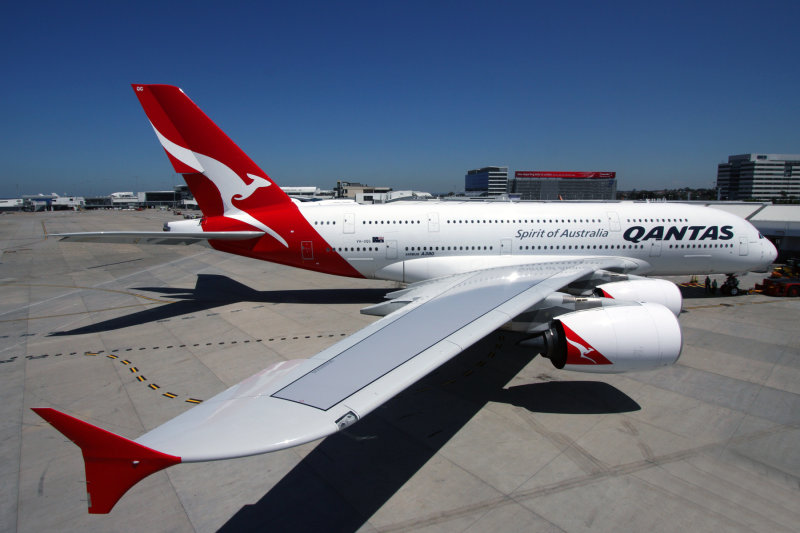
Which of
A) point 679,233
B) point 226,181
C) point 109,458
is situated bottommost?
point 109,458

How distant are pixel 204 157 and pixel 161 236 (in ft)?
11.5

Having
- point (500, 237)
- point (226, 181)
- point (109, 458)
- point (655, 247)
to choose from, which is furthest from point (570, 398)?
point (226, 181)

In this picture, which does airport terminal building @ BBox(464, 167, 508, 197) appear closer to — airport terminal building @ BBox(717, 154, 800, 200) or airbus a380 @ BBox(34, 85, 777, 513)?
airport terminal building @ BBox(717, 154, 800, 200)

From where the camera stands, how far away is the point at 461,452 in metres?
7.55

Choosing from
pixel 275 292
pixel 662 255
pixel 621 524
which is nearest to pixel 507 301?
pixel 621 524

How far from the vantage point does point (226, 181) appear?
54.0 ft

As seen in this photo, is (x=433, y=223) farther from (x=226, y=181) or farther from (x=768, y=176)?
(x=768, y=176)

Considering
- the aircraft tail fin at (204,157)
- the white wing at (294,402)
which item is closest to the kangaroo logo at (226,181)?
the aircraft tail fin at (204,157)

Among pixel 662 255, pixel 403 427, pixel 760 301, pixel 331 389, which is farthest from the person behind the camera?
pixel 760 301

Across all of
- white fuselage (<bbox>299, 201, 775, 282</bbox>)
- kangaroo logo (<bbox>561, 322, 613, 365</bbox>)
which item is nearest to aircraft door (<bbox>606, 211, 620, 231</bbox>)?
white fuselage (<bbox>299, 201, 775, 282</bbox>)

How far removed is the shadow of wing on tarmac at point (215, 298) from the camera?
15731mm

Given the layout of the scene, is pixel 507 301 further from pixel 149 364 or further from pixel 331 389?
pixel 149 364

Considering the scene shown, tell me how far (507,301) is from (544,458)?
120 inches

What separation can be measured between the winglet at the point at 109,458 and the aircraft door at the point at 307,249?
13.1 metres
